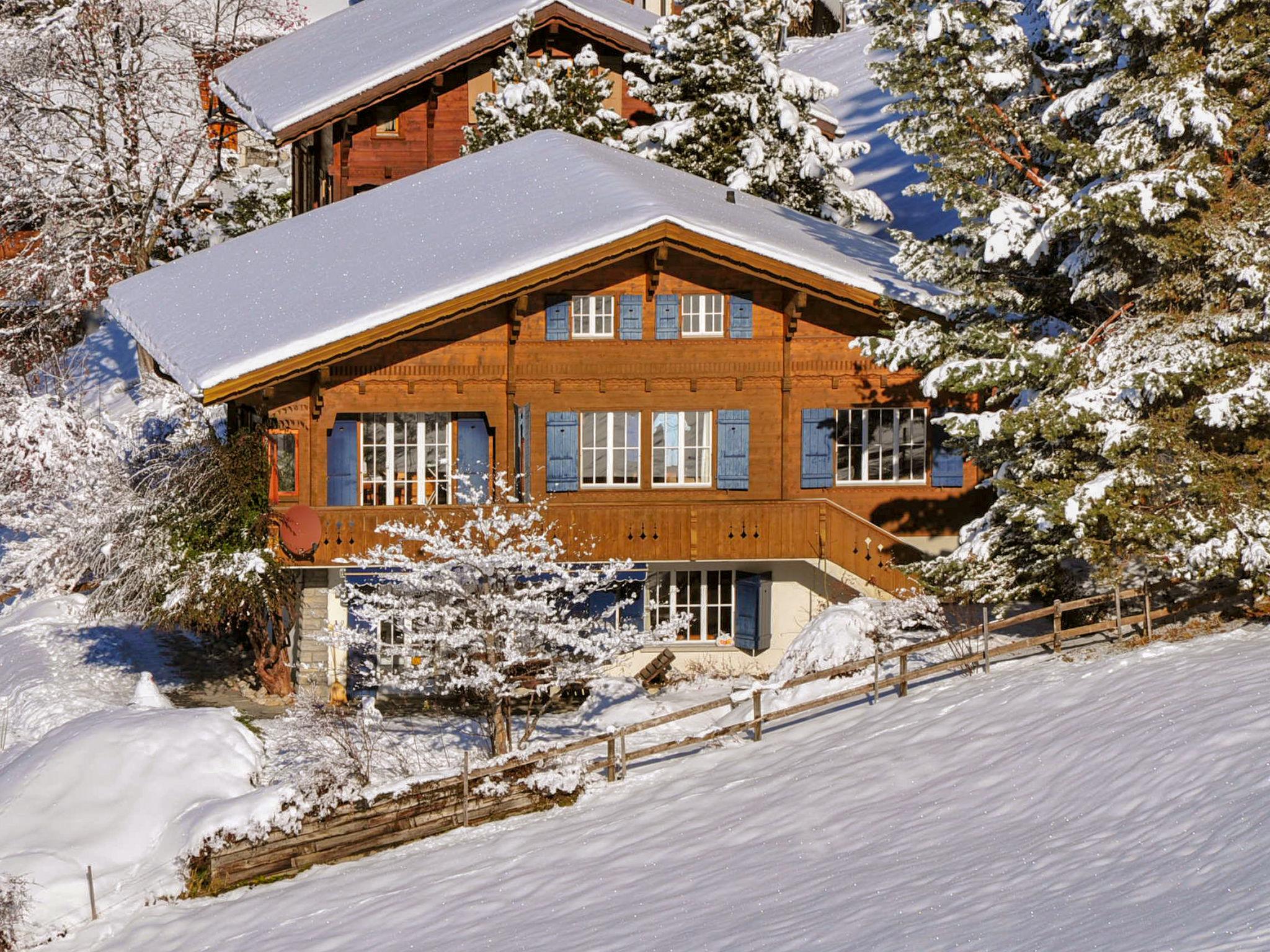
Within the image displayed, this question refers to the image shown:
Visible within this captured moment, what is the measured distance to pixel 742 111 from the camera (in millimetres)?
38094

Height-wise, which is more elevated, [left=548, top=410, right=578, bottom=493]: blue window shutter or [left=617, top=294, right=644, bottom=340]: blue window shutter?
[left=617, top=294, right=644, bottom=340]: blue window shutter

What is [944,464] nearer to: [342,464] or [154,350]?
[342,464]

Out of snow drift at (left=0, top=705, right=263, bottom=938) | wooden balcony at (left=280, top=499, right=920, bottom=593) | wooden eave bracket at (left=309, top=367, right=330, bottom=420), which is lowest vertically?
snow drift at (left=0, top=705, right=263, bottom=938)

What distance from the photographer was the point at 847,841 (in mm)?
19359

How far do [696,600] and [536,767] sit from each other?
7842 millimetres

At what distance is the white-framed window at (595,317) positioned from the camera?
30328mm

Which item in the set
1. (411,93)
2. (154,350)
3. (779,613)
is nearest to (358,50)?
(411,93)

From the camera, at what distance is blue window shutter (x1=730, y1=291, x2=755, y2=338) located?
30.4 metres

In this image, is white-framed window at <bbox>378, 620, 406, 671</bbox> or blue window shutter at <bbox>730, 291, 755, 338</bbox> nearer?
white-framed window at <bbox>378, 620, 406, 671</bbox>

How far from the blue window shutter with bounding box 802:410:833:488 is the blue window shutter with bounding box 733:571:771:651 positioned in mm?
1883

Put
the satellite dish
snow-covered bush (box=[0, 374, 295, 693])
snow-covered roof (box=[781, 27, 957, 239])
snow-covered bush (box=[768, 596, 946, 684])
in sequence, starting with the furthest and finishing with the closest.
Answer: snow-covered roof (box=[781, 27, 957, 239]) → snow-covered bush (box=[0, 374, 295, 693]) → the satellite dish → snow-covered bush (box=[768, 596, 946, 684])

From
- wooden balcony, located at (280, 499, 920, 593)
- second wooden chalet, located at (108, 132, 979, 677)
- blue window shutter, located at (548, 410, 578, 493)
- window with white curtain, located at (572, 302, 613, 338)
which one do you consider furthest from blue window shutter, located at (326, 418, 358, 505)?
window with white curtain, located at (572, 302, 613, 338)

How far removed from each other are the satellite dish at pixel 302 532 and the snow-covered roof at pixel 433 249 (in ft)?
7.75

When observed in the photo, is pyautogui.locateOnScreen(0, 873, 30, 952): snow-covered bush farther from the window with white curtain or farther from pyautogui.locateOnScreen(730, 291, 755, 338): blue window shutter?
pyautogui.locateOnScreen(730, 291, 755, 338): blue window shutter
